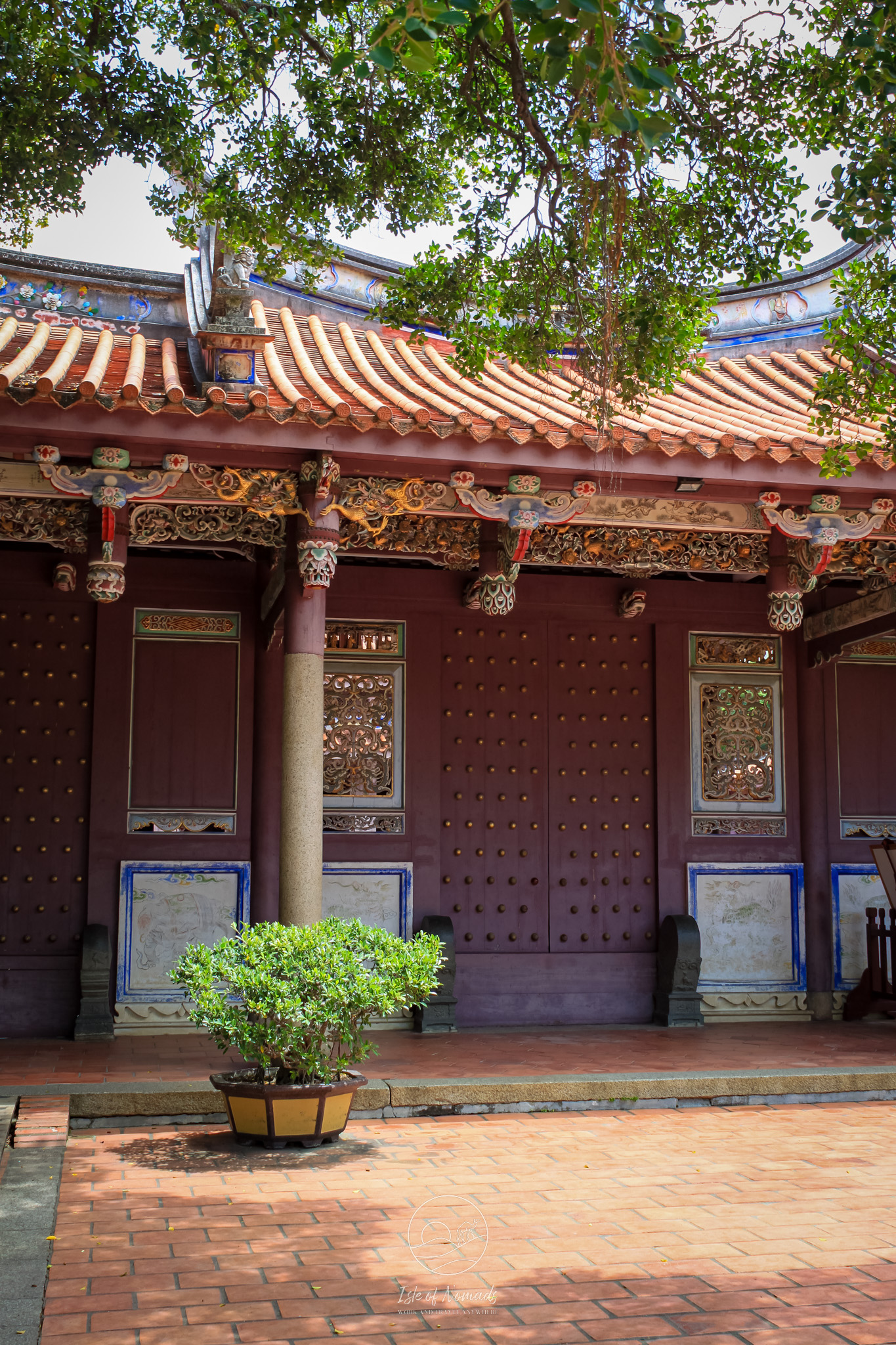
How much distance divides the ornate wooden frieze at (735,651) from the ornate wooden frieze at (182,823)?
3.77 metres

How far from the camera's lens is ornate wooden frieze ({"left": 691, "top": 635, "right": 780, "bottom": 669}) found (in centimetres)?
994

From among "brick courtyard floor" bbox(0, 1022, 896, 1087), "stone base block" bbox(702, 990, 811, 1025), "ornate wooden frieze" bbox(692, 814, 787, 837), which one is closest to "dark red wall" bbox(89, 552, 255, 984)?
→ "brick courtyard floor" bbox(0, 1022, 896, 1087)

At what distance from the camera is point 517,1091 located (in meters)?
6.86

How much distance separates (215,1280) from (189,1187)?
1.21 metres

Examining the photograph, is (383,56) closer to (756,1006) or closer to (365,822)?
(365,822)

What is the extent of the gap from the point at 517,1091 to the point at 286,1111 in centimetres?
159

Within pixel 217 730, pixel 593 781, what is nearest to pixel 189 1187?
pixel 217 730

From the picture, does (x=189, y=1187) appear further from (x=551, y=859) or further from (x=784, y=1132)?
(x=551, y=859)

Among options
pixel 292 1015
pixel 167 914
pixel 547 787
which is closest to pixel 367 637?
pixel 547 787

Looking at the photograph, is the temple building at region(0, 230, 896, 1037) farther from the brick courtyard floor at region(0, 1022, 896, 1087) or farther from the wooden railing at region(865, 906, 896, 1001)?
the brick courtyard floor at region(0, 1022, 896, 1087)

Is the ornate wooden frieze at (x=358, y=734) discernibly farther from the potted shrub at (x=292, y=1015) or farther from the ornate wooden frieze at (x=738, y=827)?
the potted shrub at (x=292, y=1015)

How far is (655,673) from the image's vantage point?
386 inches

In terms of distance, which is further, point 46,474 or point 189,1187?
point 46,474

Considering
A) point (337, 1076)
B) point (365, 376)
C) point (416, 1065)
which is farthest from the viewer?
point (365, 376)
